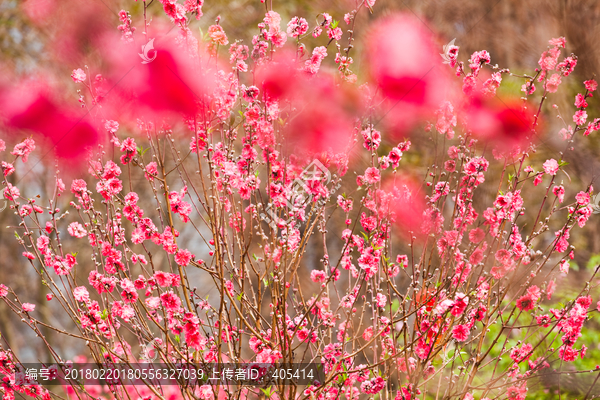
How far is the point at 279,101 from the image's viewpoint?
4.82ft

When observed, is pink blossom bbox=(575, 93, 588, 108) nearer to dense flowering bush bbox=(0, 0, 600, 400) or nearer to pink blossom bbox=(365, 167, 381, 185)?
dense flowering bush bbox=(0, 0, 600, 400)

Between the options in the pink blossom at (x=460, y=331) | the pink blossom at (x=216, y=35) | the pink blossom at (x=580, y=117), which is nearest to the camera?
the pink blossom at (x=216, y=35)

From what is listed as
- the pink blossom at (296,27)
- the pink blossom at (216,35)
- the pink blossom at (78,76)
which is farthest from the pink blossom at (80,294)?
the pink blossom at (296,27)

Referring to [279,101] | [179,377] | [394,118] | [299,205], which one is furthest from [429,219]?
[394,118]

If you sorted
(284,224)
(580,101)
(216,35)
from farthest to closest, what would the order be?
(580,101) < (284,224) < (216,35)

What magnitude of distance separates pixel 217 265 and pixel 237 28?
147 inches

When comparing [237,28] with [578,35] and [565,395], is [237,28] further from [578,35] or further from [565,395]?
[565,395]

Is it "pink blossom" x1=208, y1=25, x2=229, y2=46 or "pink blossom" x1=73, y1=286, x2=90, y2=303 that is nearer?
"pink blossom" x1=208, y1=25, x2=229, y2=46

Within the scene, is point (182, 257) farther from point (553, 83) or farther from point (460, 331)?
point (553, 83)

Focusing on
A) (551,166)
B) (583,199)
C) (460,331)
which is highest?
(551,166)

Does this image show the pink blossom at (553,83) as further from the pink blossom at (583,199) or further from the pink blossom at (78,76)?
the pink blossom at (78,76)

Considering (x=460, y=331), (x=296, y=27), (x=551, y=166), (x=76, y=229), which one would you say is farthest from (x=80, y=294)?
(x=551, y=166)

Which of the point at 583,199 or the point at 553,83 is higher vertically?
the point at 553,83

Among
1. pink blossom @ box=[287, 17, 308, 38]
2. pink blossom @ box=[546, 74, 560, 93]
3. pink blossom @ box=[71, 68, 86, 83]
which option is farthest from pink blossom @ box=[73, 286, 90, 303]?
pink blossom @ box=[546, 74, 560, 93]
